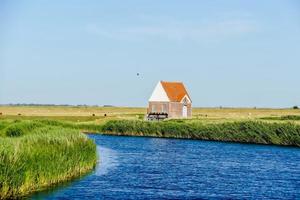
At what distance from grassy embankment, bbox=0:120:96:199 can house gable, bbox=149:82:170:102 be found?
48074 millimetres

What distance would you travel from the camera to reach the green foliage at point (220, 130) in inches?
2249

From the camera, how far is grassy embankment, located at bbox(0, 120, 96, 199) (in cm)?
2264

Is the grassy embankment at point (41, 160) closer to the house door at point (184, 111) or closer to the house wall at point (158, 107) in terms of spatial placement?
the house wall at point (158, 107)

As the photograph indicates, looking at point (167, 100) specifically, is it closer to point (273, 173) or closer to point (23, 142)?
point (273, 173)

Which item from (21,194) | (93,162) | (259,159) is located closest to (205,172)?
(93,162)

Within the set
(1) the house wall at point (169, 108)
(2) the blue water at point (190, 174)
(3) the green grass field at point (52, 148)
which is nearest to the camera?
(3) the green grass field at point (52, 148)

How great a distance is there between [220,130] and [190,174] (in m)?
28.7

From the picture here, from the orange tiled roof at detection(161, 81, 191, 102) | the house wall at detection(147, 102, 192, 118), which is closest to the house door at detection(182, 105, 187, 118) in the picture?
the house wall at detection(147, 102, 192, 118)

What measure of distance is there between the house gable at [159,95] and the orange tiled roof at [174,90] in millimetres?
477

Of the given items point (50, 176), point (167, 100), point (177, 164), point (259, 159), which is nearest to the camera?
point (50, 176)

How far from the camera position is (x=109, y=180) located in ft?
104

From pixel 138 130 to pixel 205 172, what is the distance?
118ft

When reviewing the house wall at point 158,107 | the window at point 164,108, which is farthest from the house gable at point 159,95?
the window at point 164,108

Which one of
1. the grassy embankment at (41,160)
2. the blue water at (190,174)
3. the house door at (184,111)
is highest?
the house door at (184,111)
